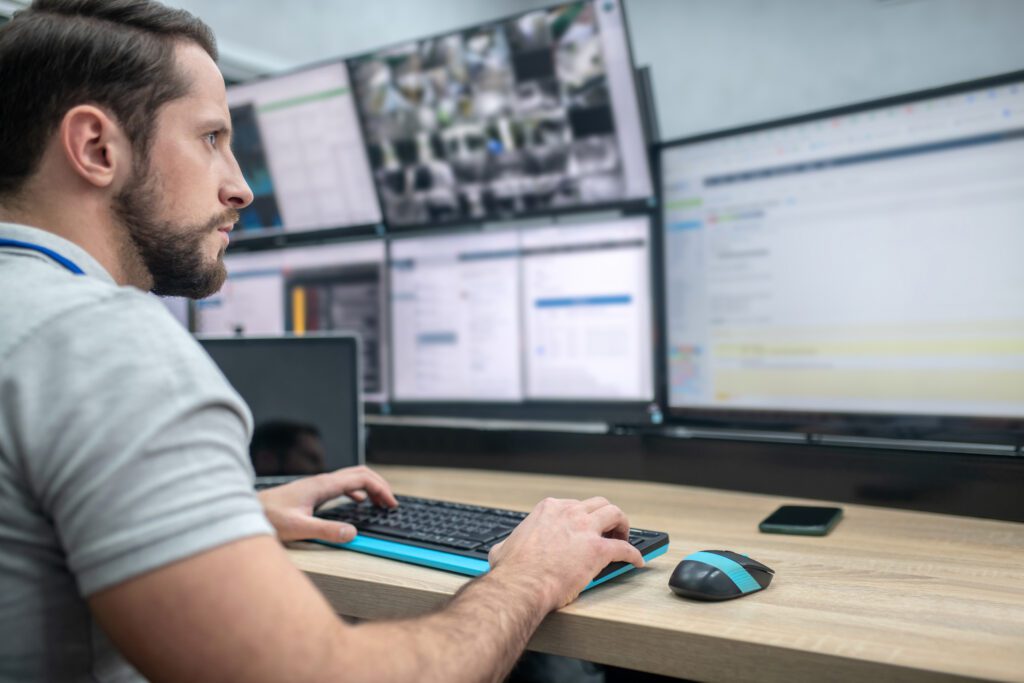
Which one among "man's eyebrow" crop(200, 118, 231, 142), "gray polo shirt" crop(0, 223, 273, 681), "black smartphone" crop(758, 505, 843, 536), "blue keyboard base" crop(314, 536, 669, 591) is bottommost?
"black smartphone" crop(758, 505, 843, 536)

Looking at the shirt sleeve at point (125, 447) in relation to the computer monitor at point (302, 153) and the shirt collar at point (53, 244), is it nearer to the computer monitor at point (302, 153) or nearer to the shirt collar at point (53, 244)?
the shirt collar at point (53, 244)

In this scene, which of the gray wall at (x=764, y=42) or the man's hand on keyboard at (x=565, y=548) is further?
the gray wall at (x=764, y=42)

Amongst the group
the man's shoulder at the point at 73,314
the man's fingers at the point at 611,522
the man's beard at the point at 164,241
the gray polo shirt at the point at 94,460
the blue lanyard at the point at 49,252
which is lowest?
the man's fingers at the point at 611,522

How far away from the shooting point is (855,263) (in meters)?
1.00

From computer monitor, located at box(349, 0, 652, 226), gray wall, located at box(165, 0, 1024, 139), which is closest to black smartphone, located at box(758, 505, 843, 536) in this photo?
computer monitor, located at box(349, 0, 652, 226)

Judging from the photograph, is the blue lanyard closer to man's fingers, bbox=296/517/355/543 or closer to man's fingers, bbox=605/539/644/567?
man's fingers, bbox=296/517/355/543

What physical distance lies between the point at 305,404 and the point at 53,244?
2.23 ft

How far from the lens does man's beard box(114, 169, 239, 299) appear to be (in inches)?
26.2

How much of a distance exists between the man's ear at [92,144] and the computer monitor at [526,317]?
740 millimetres

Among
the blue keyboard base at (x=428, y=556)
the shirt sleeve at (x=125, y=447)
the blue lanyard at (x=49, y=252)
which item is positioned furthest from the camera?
the blue keyboard base at (x=428, y=556)

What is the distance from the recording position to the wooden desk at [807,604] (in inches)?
20.2

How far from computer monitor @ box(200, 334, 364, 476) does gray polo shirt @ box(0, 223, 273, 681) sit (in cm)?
71

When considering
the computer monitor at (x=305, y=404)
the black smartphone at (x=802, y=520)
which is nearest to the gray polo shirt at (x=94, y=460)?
the black smartphone at (x=802, y=520)

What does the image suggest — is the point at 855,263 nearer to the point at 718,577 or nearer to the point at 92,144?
the point at 718,577
